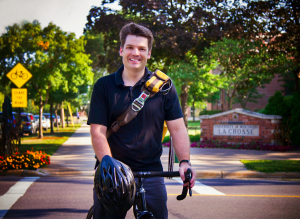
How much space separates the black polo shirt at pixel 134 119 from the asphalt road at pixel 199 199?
3.35m

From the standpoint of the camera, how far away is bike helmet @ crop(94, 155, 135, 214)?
1649 millimetres

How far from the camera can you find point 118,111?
2338 mm

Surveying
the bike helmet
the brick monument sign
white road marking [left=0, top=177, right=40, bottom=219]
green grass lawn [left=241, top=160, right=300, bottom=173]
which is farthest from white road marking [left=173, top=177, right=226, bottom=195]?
the brick monument sign

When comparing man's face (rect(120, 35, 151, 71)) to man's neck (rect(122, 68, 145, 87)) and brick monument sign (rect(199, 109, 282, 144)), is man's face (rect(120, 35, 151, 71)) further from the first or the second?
brick monument sign (rect(199, 109, 282, 144))

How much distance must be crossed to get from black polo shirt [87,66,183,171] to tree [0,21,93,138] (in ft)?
60.5

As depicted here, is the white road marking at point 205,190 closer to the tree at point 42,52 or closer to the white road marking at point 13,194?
the white road marking at point 13,194

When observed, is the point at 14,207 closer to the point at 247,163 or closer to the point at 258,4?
the point at 247,163

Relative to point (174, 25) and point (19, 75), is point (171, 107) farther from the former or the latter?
point (174, 25)

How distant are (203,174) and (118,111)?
7381 mm

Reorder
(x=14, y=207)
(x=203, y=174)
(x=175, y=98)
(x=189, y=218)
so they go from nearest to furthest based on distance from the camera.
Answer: (x=175, y=98), (x=189, y=218), (x=14, y=207), (x=203, y=174)

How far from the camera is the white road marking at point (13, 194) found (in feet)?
19.5

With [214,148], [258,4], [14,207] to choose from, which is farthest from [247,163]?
[258,4]

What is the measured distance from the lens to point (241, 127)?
54.2 feet

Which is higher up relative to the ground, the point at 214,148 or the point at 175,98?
the point at 175,98
